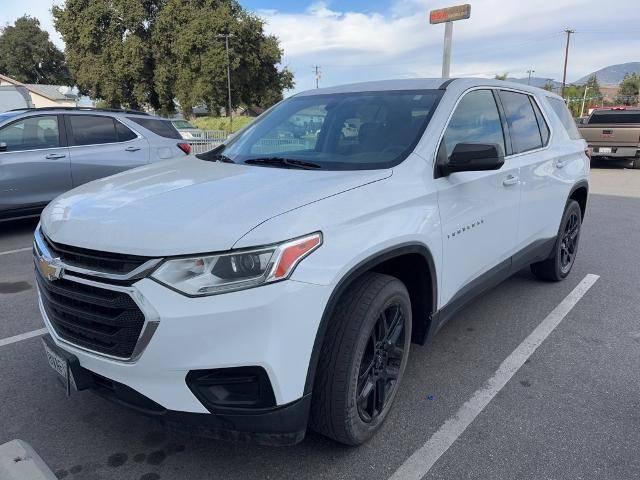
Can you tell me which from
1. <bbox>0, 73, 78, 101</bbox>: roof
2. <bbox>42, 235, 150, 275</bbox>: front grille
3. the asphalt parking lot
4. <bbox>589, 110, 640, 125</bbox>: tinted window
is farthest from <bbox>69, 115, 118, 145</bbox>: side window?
<bbox>0, 73, 78, 101</bbox>: roof

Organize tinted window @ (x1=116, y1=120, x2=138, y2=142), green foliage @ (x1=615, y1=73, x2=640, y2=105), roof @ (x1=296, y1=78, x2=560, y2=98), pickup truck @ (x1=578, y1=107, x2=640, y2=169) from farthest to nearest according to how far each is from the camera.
Result: green foliage @ (x1=615, y1=73, x2=640, y2=105)
pickup truck @ (x1=578, y1=107, x2=640, y2=169)
tinted window @ (x1=116, y1=120, x2=138, y2=142)
roof @ (x1=296, y1=78, x2=560, y2=98)

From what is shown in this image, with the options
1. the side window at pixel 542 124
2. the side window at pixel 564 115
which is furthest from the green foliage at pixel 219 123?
the side window at pixel 542 124

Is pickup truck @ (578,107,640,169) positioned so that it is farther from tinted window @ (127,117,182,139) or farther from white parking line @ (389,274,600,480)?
white parking line @ (389,274,600,480)

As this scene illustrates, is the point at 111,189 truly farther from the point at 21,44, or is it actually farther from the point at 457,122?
the point at 21,44

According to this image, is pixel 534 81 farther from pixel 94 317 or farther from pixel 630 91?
pixel 94 317

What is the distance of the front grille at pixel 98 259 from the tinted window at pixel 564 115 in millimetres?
4215

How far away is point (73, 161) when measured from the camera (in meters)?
7.23

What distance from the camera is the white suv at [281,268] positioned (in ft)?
6.39

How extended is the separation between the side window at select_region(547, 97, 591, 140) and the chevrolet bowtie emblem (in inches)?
172

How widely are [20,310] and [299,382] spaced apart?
10.8 ft

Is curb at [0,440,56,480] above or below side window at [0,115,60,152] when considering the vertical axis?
below

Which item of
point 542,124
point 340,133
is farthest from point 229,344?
point 542,124

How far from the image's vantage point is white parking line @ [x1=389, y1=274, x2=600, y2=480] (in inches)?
96.0

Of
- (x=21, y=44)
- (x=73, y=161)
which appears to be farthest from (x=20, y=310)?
(x=21, y=44)
